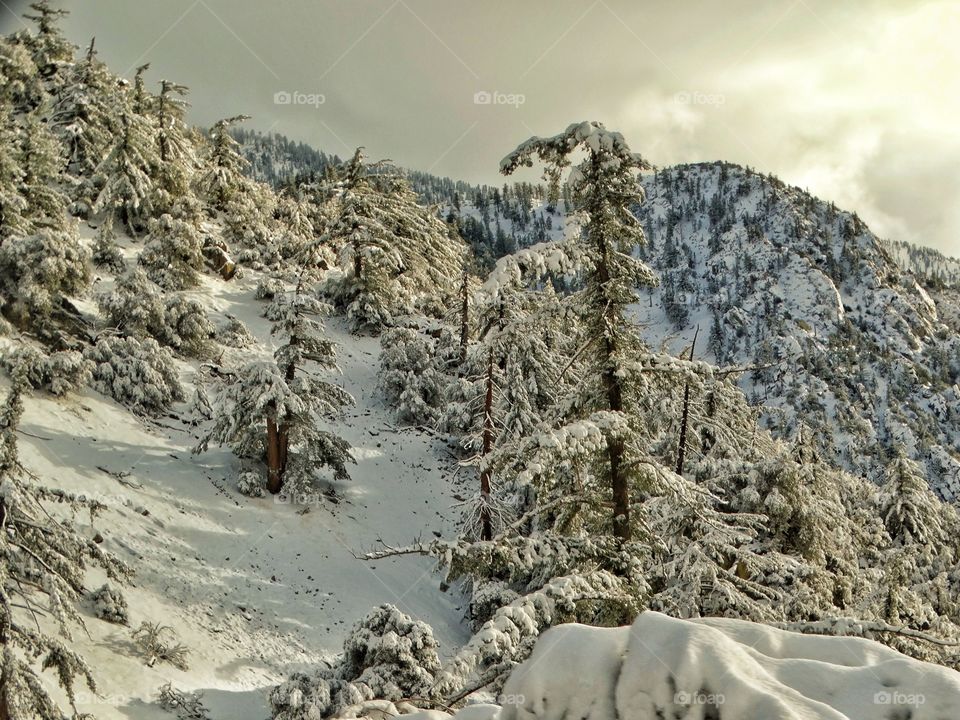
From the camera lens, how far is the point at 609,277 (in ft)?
26.3

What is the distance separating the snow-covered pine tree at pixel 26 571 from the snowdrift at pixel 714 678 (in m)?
7.80

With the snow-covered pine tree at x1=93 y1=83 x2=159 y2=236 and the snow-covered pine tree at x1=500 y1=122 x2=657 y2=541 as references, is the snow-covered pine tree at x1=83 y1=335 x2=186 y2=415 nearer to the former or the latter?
the snow-covered pine tree at x1=93 y1=83 x2=159 y2=236

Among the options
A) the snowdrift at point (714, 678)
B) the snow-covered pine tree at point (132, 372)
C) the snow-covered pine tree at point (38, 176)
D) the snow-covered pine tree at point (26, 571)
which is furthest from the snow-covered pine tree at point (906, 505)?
the snow-covered pine tree at point (38, 176)

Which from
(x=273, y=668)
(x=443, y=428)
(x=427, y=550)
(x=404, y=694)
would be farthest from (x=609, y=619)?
(x=443, y=428)

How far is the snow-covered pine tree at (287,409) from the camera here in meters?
22.0

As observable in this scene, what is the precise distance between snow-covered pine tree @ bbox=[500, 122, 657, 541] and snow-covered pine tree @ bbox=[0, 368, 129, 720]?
7.74 meters

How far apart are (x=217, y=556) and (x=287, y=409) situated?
5.57 metres

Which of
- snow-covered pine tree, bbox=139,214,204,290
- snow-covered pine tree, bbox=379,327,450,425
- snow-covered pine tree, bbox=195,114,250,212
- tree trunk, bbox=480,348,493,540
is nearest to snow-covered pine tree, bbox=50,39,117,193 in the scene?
snow-covered pine tree, bbox=195,114,250,212

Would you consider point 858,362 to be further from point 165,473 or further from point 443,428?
point 165,473

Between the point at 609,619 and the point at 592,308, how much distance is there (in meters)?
3.87

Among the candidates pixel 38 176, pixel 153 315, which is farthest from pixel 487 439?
pixel 38 176

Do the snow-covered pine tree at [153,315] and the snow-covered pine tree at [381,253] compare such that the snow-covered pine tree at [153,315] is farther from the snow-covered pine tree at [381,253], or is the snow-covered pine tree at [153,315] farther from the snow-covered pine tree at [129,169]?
the snow-covered pine tree at [381,253]

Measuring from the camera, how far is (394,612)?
15.8m

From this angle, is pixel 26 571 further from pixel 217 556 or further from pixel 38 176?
pixel 38 176
